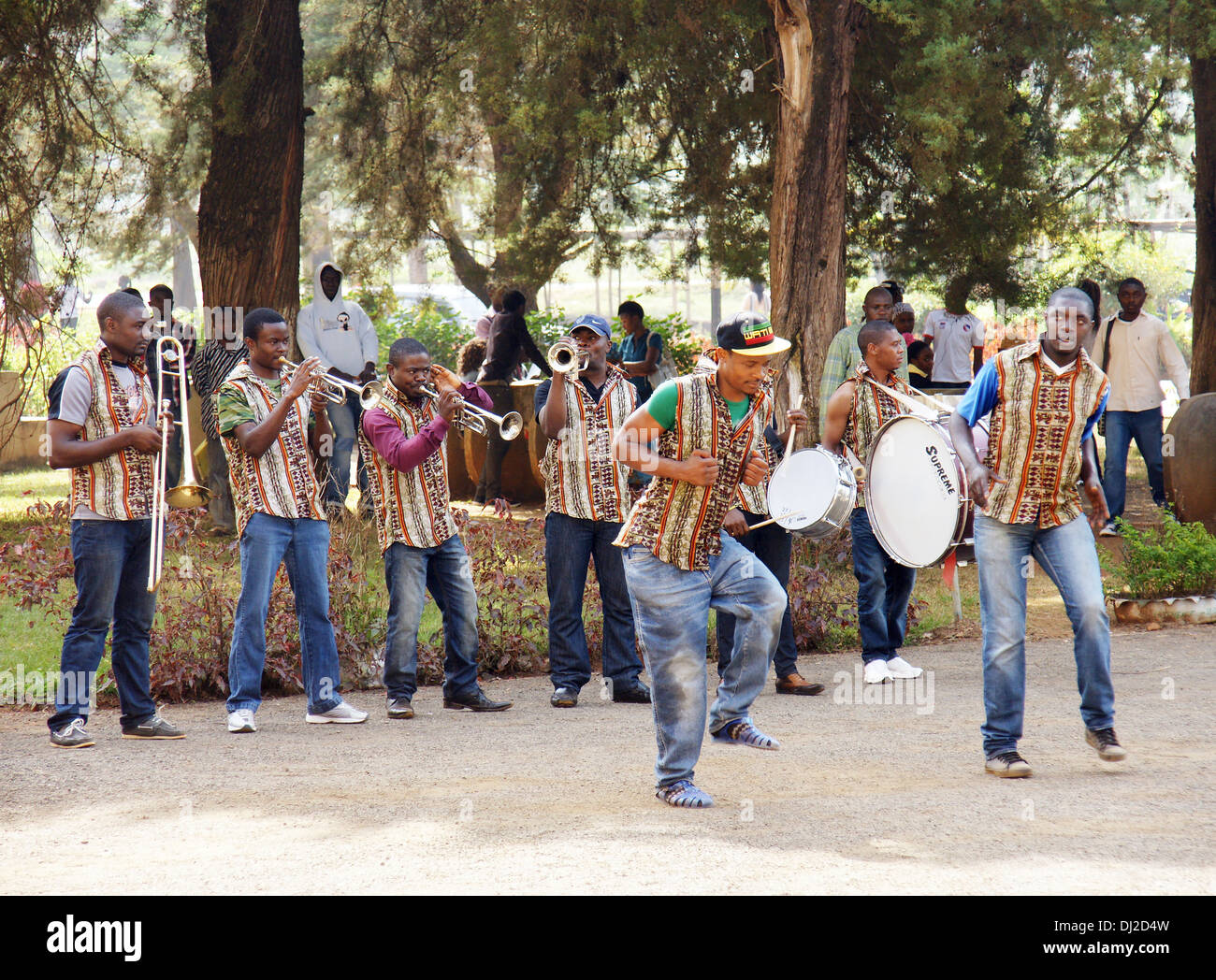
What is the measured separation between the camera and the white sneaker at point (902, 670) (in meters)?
7.43

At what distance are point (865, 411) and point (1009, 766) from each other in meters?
2.29

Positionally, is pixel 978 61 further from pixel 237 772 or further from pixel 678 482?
pixel 237 772

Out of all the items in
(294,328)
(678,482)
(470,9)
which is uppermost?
(470,9)

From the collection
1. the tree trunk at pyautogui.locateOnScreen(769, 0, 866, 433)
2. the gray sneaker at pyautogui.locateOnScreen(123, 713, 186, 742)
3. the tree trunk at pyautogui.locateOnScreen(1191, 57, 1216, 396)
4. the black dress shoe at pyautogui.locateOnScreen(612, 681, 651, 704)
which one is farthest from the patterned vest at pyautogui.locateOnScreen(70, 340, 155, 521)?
the tree trunk at pyautogui.locateOnScreen(1191, 57, 1216, 396)

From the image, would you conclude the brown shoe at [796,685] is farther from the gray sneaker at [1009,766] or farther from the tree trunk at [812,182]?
the tree trunk at [812,182]

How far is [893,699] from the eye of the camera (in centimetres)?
714

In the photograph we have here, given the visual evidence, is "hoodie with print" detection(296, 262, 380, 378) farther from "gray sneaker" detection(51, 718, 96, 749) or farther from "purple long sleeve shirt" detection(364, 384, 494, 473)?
"gray sneaker" detection(51, 718, 96, 749)

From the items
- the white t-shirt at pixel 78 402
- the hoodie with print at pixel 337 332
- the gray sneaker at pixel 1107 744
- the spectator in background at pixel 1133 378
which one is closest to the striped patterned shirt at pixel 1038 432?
the gray sneaker at pixel 1107 744

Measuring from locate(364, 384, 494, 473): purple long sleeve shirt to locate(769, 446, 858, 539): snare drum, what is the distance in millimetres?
1707

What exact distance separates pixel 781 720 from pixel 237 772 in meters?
2.59

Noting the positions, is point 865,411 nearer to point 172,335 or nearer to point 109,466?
point 109,466

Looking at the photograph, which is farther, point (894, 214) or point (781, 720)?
point (894, 214)
